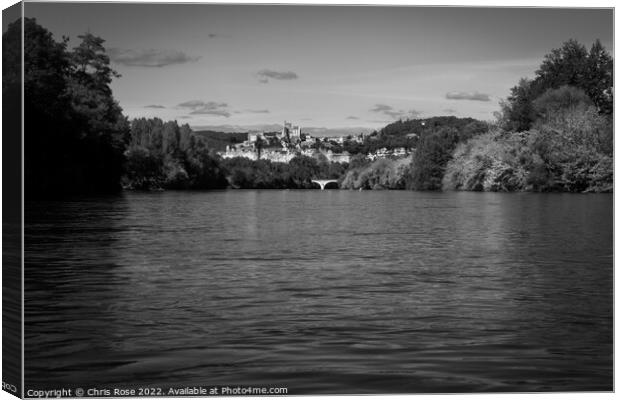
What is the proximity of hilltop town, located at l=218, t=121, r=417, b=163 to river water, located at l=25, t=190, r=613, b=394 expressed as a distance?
1.60 metres

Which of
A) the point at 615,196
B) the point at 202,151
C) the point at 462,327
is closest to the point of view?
the point at 615,196

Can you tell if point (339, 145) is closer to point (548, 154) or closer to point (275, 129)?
point (275, 129)

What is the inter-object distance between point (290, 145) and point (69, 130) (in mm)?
27179

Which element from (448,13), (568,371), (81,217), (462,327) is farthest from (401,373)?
(81,217)

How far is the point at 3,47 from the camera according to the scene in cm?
630

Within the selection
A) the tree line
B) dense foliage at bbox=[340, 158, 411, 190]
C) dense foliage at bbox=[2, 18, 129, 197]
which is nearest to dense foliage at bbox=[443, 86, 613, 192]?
the tree line

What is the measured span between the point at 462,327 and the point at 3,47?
4.46m

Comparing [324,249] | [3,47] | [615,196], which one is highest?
[3,47]

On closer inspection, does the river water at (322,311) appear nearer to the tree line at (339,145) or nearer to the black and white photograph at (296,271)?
the black and white photograph at (296,271)

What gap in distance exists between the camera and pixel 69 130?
36.0 m

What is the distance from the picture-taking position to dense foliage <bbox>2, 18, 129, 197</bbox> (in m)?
25.2

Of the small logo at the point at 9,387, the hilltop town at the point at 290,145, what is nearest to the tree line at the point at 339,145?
the hilltop town at the point at 290,145

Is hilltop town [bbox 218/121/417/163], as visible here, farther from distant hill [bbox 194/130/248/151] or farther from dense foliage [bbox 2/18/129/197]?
dense foliage [bbox 2/18/129/197]

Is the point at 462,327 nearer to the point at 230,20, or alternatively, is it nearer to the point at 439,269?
the point at 230,20
